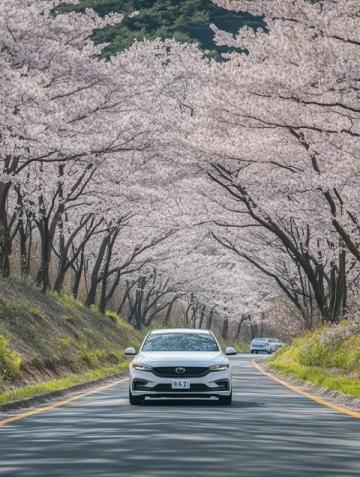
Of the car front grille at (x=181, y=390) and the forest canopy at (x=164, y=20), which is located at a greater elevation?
the forest canopy at (x=164, y=20)

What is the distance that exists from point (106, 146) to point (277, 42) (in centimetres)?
777

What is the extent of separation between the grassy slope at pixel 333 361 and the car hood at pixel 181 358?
11.0 feet

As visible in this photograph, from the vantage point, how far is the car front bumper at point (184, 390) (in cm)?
1762

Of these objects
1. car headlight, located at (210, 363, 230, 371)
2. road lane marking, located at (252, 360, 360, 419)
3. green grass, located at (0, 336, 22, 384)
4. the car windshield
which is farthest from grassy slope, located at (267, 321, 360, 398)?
green grass, located at (0, 336, 22, 384)

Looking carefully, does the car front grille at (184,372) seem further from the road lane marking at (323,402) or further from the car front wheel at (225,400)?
the road lane marking at (323,402)

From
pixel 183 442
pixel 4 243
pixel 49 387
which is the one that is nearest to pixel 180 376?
pixel 49 387

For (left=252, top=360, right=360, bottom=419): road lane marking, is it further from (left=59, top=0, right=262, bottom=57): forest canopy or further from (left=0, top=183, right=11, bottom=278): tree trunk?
(left=59, top=0, right=262, bottom=57): forest canopy

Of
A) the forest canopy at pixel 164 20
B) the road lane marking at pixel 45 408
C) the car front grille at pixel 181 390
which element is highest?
the forest canopy at pixel 164 20

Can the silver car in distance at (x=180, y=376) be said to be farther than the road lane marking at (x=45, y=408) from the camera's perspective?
Yes

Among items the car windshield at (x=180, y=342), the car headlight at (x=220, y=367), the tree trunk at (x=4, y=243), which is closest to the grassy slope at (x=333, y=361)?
the car windshield at (x=180, y=342)

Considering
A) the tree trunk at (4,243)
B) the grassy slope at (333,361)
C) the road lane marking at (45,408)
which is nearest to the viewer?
the road lane marking at (45,408)

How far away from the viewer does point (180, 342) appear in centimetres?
1927

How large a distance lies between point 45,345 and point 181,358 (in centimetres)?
1171

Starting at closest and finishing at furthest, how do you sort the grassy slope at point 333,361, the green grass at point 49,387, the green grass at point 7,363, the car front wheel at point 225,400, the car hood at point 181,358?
the car hood at point 181,358
the car front wheel at point 225,400
the green grass at point 49,387
the green grass at point 7,363
the grassy slope at point 333,361
